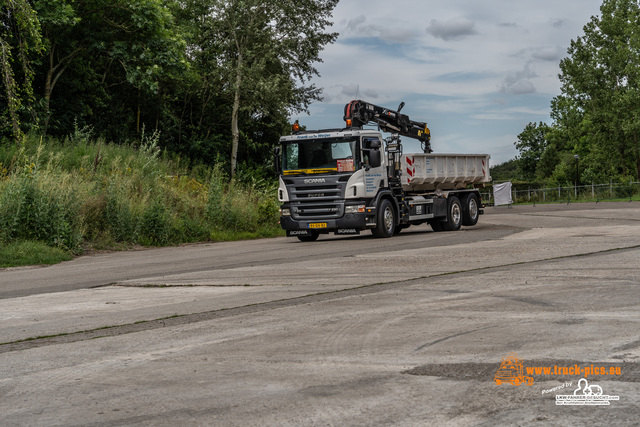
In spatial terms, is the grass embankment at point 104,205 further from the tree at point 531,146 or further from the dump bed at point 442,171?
the tree at point 531,146

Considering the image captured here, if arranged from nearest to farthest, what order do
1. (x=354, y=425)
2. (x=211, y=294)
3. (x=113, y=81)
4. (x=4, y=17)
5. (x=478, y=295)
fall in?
1. (x=354, y=425)
2. (x=478, y=295)
3. (x=211, y=294)
4. (x=4, y=17)
5. (x=113, y=81)

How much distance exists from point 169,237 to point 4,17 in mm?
9995

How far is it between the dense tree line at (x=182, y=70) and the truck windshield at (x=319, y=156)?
390 inches

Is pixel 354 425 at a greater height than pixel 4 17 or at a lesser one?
lesser

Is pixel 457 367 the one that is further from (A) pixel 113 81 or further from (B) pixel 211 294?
(A) pixel 113 81

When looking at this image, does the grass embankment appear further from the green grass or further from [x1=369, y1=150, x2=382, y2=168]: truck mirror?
[x1=369, y1=150, x2=382, y2=168]: truck mirror

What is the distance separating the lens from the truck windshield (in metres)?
21.6

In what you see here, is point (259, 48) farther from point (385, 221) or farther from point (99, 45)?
point (385, 221)

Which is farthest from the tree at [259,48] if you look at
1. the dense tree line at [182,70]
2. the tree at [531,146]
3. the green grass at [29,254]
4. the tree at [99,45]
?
the tree at [531,146]

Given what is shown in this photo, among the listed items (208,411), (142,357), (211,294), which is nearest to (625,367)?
(208,411)

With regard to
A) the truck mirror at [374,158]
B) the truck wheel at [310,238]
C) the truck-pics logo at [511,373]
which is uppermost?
the truck mirror at [374,158]

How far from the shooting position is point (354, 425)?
156 inches

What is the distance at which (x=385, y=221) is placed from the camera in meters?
22.2

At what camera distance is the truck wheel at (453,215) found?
84.9 feet
